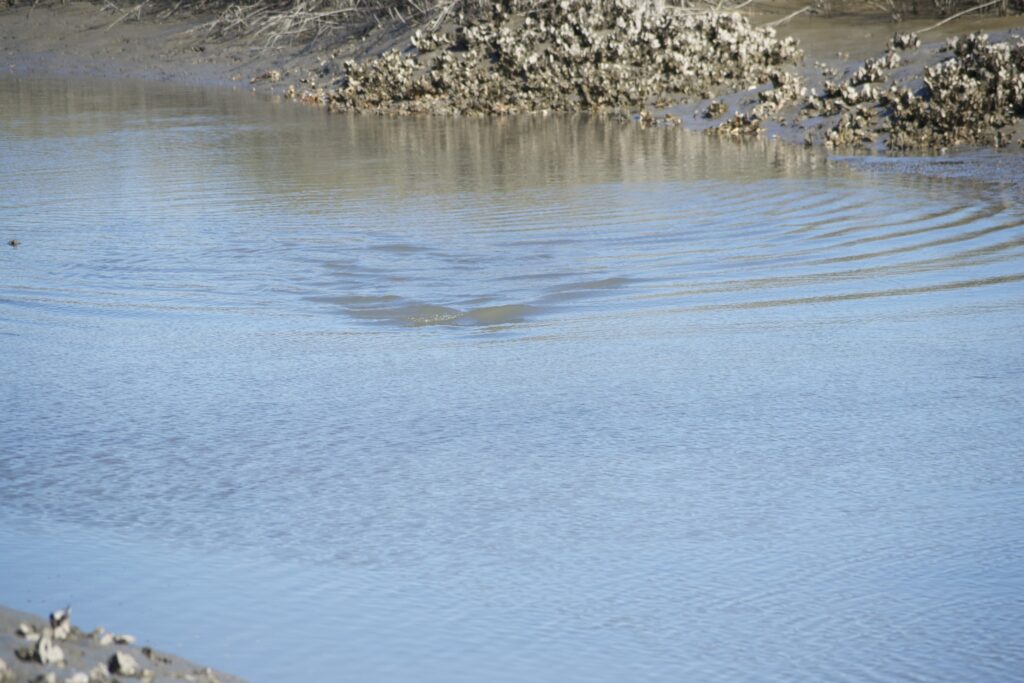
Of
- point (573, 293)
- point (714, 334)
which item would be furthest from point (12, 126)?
point (714, 334)

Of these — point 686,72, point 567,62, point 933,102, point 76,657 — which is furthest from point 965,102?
point 76,657

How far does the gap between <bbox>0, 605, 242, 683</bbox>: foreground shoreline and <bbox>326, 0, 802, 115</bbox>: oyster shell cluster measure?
13.2 m

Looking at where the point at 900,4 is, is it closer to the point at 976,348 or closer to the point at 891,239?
the point at 891,239

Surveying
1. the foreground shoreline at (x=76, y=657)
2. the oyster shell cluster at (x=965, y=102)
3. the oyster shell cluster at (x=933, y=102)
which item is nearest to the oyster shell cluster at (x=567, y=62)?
the oyster shell cluster at (x=933, y=102)

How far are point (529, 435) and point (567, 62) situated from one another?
1326 centimetres

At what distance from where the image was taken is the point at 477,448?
487 cm

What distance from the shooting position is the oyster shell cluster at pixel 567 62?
16.3 m

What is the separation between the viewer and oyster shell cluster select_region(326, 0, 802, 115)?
16328 millimetres

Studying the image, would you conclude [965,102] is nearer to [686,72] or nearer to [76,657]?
[686,72]

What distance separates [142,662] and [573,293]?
177 inches

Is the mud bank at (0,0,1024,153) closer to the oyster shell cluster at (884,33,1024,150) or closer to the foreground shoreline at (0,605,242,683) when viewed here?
the oyster shell cluster at (884,33,1024,150)

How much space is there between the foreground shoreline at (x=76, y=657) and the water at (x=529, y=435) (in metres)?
0.20

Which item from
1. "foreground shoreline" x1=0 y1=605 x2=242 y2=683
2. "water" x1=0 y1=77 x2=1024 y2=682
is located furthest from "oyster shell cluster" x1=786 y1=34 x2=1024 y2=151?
"foreground shoreline" x1=0 y1=605 x2=242 y2=683

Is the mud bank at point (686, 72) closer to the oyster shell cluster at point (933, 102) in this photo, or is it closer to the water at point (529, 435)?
the oyster shell cluster at point (933, 102)
